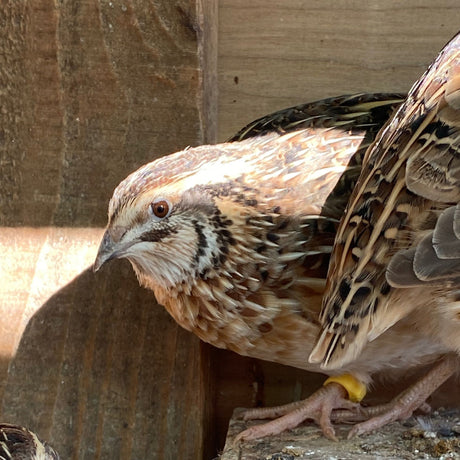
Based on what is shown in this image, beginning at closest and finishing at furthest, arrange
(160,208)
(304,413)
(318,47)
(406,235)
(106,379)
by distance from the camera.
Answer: (406,235) → (160,208) → (304,413) → (106,379) → (318,47)

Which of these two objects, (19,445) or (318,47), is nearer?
(19,445)

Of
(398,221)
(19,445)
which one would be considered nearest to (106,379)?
(19,445)

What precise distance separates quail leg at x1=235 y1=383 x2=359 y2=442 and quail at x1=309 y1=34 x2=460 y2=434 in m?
0.39

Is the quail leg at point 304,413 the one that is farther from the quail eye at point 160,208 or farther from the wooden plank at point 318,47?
the wooden plank at point 318,47

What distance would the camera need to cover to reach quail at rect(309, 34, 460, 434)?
1858mm

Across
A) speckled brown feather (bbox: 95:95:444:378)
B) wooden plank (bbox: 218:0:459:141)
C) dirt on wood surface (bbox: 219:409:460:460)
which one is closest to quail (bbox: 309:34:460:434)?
speckled brown feather (bbox: 95:95:444:378)

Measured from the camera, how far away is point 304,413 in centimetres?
249

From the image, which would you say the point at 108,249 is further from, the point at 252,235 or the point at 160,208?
the point at 252,235

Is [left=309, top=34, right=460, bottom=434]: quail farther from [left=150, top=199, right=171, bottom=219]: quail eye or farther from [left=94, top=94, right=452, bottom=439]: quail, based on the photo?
[left=150, top=199, right=171, bottom=219]: quail eye

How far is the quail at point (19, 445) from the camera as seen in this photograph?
2381 mm

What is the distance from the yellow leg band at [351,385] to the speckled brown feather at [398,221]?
17.3 inches

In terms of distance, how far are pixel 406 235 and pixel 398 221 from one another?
0.04 metres

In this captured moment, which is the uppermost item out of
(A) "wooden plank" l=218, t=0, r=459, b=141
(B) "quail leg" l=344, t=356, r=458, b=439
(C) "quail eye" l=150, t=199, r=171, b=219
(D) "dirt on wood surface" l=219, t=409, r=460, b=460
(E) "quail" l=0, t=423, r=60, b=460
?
(A) "wooden plank" l=218, t=0, r=459, b=141

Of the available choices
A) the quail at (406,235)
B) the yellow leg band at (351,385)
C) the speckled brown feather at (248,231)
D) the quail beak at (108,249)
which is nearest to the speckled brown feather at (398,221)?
the quail at (406,235)
